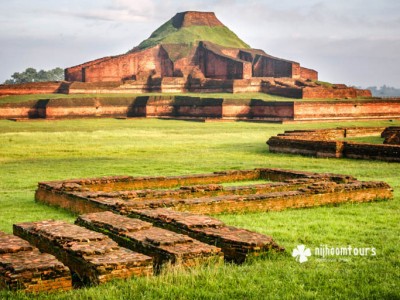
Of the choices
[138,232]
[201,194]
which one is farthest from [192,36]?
[138,232]

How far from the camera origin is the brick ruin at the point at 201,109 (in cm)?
2916

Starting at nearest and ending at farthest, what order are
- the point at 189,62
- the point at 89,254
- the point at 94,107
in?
the point at 89,254
the point at 94,107
the point at 189,62

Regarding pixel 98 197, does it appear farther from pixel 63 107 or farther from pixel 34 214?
pixel 63 107

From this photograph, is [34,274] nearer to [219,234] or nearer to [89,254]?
[89,254]

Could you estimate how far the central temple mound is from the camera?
39.6 metres

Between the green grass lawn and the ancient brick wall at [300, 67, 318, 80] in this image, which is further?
the ancient brick wall at [300, 67, 318, 80]

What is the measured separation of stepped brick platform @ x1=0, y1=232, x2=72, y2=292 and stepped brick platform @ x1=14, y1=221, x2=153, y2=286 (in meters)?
0.22

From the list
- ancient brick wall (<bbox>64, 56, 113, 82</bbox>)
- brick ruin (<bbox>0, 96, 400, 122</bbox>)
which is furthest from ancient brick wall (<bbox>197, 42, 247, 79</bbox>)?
brick ruin (<bbox>0, 96, 400, 122</bbox>)

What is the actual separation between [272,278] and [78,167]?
28.7 ft

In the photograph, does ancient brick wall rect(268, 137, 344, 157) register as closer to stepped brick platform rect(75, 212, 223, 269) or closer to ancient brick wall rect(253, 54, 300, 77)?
stepped brick platform rect(75, 212, 223, 269)

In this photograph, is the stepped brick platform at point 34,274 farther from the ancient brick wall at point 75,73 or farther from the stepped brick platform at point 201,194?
the ancient brick wall at point 75,73

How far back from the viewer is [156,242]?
16.1 ft

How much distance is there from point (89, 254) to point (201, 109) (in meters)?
26.3

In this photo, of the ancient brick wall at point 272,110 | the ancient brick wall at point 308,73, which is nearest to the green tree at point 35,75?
the ancient brick wall at point 308,73
